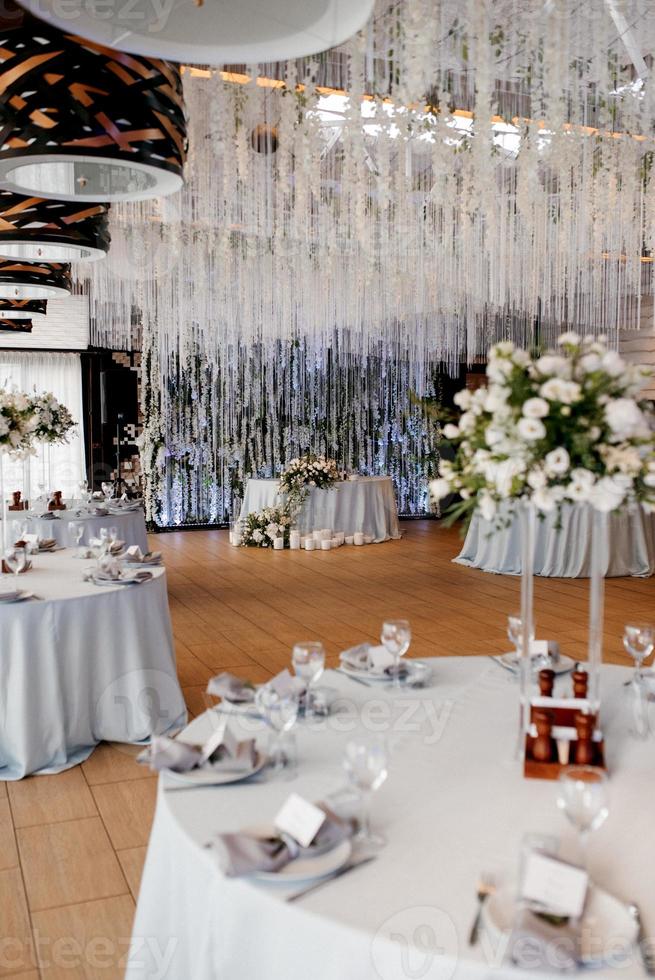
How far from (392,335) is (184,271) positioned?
379cm

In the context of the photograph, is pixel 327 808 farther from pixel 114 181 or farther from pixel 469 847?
pixel 114 181

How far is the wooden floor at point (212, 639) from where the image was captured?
2553mm

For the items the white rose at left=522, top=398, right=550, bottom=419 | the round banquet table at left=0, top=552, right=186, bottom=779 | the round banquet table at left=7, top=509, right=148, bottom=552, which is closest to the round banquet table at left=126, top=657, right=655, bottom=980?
the white rose at left=522, top=398, right=550, bottom=419

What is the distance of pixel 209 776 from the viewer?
1720 mm

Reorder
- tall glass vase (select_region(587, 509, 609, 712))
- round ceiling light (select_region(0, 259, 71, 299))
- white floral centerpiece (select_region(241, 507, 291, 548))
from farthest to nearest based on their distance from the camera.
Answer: white floral centerpiece (select_region(241, 507, 291, 548)), round ceiling light (select_region(0, 259, 71, 299)), tall glass vase (select_region(587, 509, 609, 712))

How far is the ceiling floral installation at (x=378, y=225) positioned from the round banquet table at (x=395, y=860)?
99.5 inches

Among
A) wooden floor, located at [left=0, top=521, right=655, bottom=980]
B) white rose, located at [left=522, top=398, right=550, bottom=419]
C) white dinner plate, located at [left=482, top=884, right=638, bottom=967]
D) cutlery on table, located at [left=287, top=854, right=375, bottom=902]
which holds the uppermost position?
white rose, located at [left=522, top=398, right=550, bottom=419]

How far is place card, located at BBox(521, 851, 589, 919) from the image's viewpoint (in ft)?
4.07

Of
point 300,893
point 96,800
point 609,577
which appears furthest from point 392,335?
point 300,893

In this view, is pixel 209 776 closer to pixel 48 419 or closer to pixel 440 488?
pixel 440 488

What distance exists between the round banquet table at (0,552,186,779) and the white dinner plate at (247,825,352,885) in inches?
95.1

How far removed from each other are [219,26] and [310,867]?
1.29m

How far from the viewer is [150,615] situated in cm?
391

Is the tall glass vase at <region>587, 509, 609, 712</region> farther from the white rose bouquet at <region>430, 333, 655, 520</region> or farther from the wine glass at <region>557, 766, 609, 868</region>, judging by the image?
the wine glass at <region>557, 766, 609, 868</region>
